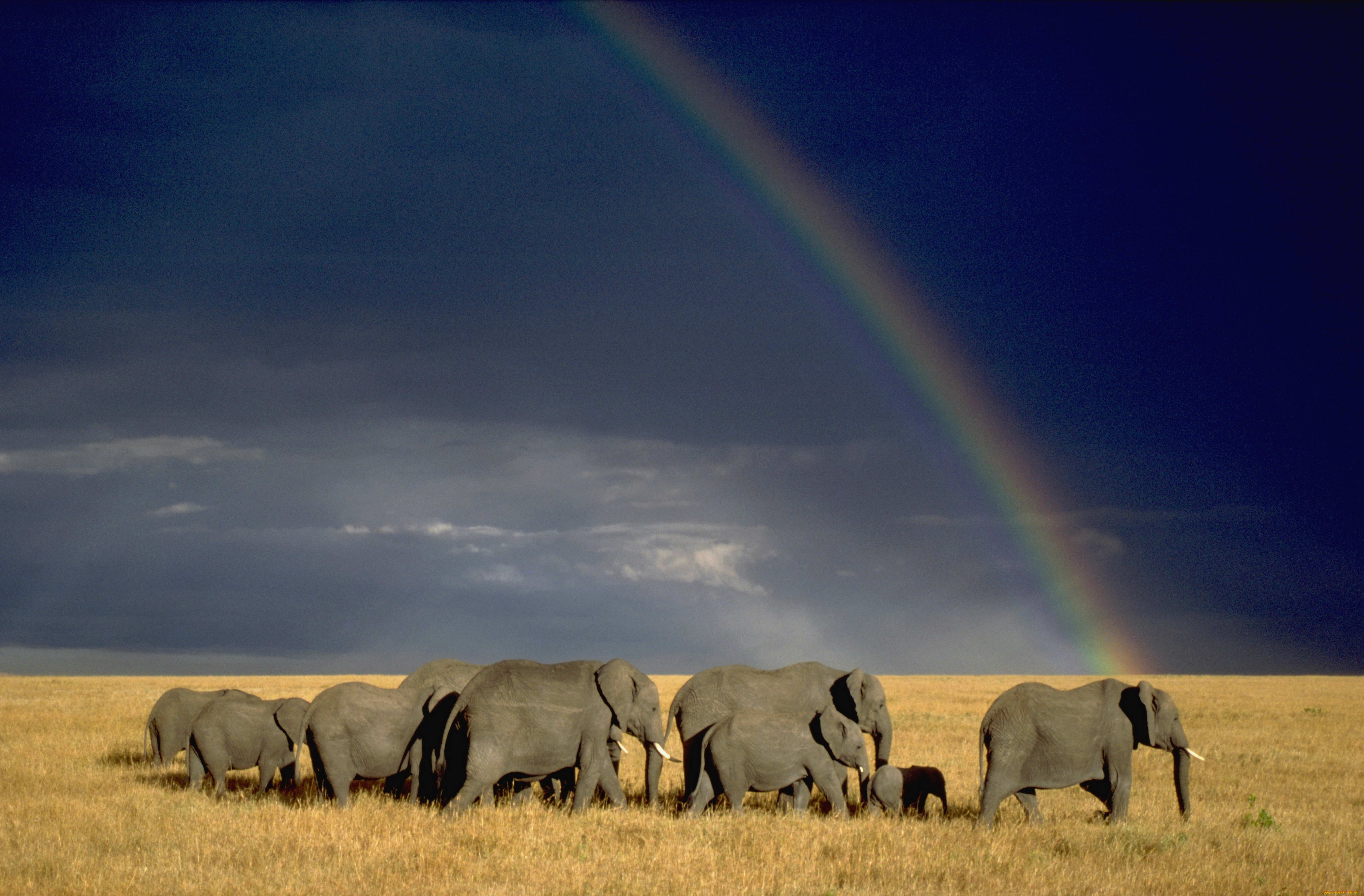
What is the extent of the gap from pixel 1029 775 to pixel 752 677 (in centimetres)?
541

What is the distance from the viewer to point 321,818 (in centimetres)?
1597

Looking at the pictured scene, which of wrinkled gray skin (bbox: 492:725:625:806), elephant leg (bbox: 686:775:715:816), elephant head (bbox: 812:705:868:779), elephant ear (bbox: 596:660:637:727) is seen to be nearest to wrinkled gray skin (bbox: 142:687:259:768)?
wrinkled gray skin (bbox: 492:725:625:806)

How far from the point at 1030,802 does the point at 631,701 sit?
6.81 m

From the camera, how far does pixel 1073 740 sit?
1731 centimetres

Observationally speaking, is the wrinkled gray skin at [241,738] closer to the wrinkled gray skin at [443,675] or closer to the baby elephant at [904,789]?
the wrinkled gray skin at [443,675]

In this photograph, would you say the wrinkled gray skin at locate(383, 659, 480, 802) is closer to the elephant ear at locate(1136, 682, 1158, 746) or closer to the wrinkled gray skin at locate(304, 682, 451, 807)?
the wrinkled gray skin at locate(304, 682, 451, 807)

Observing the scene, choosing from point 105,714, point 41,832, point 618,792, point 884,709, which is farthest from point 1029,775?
point 105,714

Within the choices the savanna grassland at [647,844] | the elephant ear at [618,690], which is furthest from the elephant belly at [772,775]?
the elephant ear at [618,690]

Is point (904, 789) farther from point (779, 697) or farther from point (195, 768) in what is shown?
point (195, 768)

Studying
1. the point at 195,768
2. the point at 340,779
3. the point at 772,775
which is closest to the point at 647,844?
the point at 772,775

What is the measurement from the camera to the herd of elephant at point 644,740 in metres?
17.3

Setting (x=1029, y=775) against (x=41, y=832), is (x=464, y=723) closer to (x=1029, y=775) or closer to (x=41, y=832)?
(x=41, y=832)

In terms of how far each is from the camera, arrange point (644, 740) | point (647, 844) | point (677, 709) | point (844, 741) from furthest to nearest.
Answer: point (677, 709), point (644, 740), point (844, 741), point (647, 844)

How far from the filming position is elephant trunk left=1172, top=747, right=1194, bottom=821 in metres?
18.0
